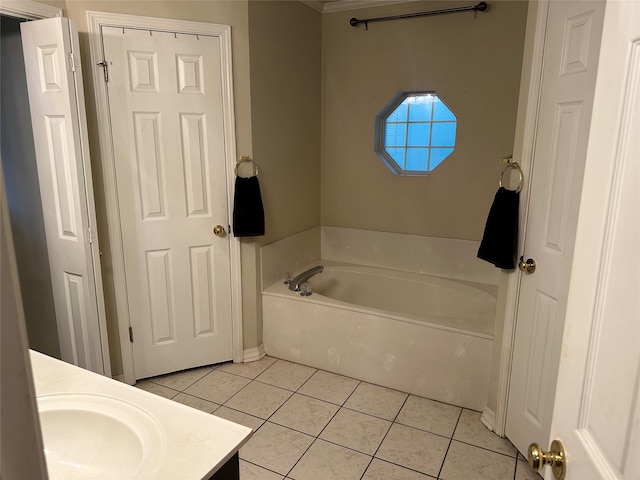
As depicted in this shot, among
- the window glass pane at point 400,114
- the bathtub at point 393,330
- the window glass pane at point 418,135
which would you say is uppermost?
the window glass pane at point 400,114

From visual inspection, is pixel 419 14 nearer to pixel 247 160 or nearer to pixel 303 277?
pixel 247 160

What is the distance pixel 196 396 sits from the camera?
9.17 feet

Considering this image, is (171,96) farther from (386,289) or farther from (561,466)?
(561,466)

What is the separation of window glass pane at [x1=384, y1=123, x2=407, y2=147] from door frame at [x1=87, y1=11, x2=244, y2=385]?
1.37m

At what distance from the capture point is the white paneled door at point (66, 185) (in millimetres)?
2281

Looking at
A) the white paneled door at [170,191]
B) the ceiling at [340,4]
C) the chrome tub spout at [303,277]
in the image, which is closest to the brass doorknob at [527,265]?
the chrome tub spout at [303,277]

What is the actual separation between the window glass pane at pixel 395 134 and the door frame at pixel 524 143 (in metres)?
1.49

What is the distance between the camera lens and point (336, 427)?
2.50 meters

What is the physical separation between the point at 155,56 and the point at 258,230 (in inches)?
46.8

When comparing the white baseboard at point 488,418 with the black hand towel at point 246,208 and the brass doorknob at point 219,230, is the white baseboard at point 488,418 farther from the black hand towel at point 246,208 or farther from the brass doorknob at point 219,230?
the brass doorknob at point 219,230

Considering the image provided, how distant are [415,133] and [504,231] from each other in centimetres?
158

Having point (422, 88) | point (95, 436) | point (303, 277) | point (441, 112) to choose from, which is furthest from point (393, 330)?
point (95, 436)

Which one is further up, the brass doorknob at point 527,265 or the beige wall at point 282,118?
the beige wall at point 282,118

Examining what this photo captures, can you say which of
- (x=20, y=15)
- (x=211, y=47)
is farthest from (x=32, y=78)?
(x=211, y=47)
